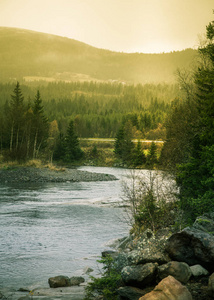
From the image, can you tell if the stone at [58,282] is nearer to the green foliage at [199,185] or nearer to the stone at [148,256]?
the stone at [148,256]

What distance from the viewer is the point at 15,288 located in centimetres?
1127

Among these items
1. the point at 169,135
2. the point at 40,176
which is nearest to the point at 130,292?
the point at 169,135

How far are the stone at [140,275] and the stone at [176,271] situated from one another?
0.19 meters

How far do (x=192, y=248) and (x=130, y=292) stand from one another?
1.96 metres

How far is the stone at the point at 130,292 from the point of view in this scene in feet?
25.4

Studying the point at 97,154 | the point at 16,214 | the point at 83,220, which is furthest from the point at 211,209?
the point at 97,154

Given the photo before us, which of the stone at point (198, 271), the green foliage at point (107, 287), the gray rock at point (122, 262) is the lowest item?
the green foliage at point (107, 287)

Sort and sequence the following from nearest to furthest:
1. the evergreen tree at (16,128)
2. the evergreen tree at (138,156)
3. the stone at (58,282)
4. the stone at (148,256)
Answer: the stone at (148,256), the stone at (58,282), the evergreen tree at (16,128), the evergreen tree at (138,156)

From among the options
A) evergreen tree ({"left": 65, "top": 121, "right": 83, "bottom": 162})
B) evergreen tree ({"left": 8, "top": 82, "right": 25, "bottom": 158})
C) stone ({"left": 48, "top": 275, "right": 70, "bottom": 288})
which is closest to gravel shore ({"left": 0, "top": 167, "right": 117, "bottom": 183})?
evergreen tree ({"left": 8, "top": 82, "right": 25, "bottom": 158})

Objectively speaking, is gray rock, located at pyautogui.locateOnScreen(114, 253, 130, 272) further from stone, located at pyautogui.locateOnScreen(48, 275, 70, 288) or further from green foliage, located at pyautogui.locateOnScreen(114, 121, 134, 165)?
green foliage, located at pyautogui.locateOnScreen(114, 121, 134, 165)

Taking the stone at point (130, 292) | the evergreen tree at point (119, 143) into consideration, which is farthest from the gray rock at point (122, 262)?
the evergreen tree at point (119, 143)

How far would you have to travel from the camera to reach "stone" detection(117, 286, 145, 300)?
25.4ft

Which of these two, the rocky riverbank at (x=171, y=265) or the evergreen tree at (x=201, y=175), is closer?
the rocky riverbank at (x=171, y=265)

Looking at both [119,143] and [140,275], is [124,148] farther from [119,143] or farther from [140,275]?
[140,275]
